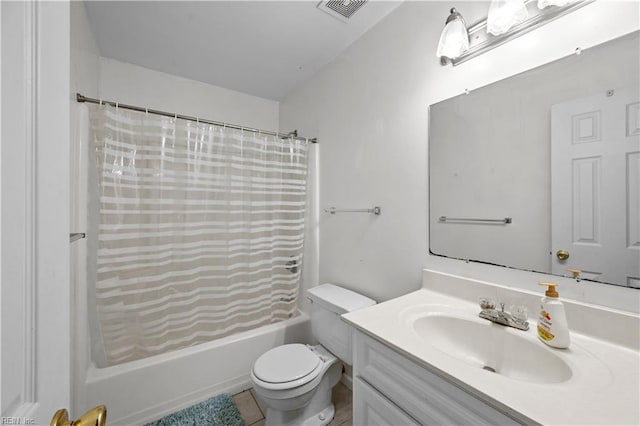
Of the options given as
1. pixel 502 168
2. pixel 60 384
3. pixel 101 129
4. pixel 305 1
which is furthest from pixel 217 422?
pixel 305 1

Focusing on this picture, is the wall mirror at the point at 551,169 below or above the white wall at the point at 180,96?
below

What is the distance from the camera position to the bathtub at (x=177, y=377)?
1355mm

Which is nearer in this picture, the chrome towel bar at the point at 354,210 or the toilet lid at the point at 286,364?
the toilet lid at the point at 286,364

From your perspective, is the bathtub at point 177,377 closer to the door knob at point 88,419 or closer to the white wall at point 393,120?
the white wall at point 393,120

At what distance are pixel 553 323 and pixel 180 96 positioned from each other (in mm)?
2729

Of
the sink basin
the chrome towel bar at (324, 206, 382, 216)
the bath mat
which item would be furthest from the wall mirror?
the bath mat

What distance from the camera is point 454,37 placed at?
1091 mm

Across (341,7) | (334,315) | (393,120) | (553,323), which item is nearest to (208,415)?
(334,315)

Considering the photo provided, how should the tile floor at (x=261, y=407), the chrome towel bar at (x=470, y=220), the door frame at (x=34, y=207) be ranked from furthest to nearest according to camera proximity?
the tile floor at (x=261, y=407)
the chrome towel bar at (x=470, y=220)
the door frame at (x=34, y=207)

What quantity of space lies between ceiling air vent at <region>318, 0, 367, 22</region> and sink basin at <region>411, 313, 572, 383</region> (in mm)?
1649

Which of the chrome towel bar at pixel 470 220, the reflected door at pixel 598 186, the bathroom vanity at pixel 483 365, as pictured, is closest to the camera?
the bathroom vanity at pixel 483 365

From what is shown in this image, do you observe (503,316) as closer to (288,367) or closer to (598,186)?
(598,186)

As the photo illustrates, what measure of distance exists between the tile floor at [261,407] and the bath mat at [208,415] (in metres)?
0.05

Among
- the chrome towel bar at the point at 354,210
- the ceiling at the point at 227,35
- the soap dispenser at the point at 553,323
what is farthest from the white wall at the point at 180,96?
the soap dispenser at the point at 553,323
